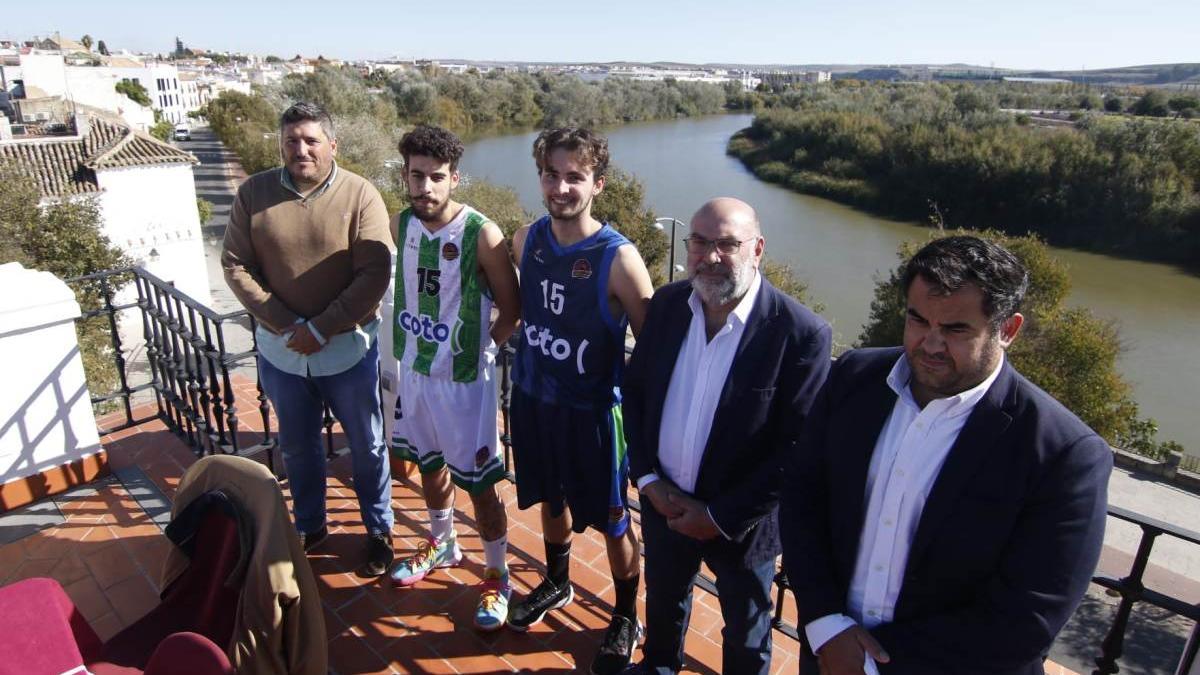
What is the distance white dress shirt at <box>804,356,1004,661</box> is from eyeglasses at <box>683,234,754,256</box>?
1.58ft

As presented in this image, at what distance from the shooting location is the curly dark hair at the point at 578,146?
2.03 m

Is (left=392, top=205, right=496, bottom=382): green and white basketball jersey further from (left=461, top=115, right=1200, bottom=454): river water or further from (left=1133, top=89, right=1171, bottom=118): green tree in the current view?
(left=1133, top=89, right=1171, bottom=118): green tree

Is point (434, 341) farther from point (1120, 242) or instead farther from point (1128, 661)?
point (1120, 242)

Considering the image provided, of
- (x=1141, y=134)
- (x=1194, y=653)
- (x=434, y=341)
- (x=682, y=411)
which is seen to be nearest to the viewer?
(x=1194, y=653)

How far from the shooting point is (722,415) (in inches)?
71.2

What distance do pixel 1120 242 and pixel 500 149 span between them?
36.5 meters

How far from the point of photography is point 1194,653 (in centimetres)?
172

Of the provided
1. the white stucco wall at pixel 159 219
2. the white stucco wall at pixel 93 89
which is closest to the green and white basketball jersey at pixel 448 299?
the white stucco wall at pixel 159 219

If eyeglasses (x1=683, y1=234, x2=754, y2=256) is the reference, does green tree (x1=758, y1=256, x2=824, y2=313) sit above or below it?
below

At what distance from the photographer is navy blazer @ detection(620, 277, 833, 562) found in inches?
69.3

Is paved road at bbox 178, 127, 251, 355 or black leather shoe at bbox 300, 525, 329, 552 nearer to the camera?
black leather shoe at bbox 300, 525, 329, 552

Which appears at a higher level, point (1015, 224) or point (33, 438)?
point (33, 438)

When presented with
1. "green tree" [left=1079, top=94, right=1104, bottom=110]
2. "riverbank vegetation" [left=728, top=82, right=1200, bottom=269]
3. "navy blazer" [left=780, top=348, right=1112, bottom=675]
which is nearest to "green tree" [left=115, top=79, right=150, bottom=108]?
"riverbank vegetation" [left=728, top=82, right=1200, bottom=269]

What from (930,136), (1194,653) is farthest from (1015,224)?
(1194,653)
